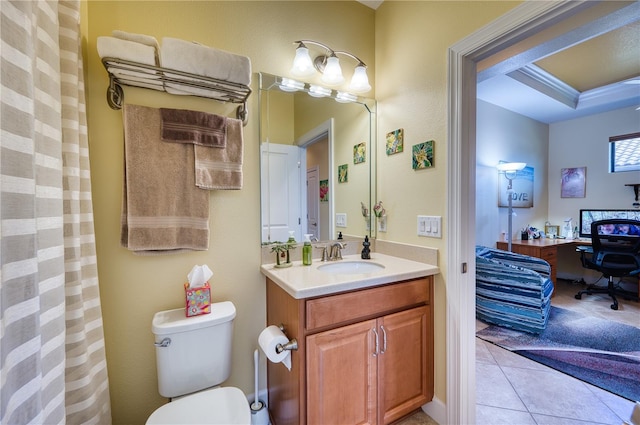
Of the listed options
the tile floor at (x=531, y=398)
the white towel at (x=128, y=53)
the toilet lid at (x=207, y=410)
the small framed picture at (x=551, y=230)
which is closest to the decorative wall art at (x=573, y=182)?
the small framed picture at (x=551, y=230)

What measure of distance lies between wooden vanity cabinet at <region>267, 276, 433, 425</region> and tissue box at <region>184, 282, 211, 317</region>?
0.35 metres

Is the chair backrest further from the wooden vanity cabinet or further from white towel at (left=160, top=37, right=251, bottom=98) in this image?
white towel at (left=160, top=37, right=251, bottom=98)

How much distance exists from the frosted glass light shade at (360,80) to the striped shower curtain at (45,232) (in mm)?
1431

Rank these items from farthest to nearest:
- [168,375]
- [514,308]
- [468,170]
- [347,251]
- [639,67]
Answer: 1. [639,67]
2. [514,308]
3. [347,251]
4. [468,170]
5. [168,375]

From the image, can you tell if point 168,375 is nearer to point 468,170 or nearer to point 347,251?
point 347,251

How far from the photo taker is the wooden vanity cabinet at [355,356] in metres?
1.14

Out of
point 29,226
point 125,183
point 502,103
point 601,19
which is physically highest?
point 502,103

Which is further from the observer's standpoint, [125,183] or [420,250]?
[420,250]

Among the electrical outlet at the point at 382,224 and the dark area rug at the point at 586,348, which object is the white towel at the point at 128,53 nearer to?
the electrical outlet at the point at 382,224

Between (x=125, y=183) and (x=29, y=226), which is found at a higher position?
(x=125, y=183)

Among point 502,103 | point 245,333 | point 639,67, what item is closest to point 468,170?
point 245,333

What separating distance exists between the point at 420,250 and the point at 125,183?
161cm

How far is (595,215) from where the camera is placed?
3.88 m

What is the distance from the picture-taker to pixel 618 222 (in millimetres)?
3070
